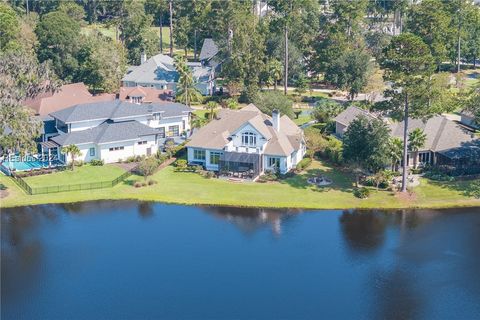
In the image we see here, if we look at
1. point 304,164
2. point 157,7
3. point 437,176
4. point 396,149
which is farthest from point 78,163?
point 157,7

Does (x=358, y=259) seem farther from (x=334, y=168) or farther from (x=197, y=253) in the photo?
(x=334, y=168)

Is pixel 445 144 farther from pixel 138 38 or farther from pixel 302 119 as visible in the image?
pixel 138 38

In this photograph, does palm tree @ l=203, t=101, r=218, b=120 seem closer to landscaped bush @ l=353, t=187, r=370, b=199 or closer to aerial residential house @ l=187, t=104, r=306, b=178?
aerial residential house @ l=187, t=104, r=306, b=178

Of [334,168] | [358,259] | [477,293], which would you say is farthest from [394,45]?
[477,293]

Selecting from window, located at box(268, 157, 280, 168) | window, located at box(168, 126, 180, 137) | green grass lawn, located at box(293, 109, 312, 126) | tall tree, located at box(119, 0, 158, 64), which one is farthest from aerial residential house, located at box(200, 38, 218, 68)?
window, located at box(268, 157, 280, 168)

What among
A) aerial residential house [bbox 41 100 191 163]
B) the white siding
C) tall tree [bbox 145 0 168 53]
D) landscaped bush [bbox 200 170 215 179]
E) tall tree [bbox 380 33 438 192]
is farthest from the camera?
tall tree [bbox 145 0 168 53]
